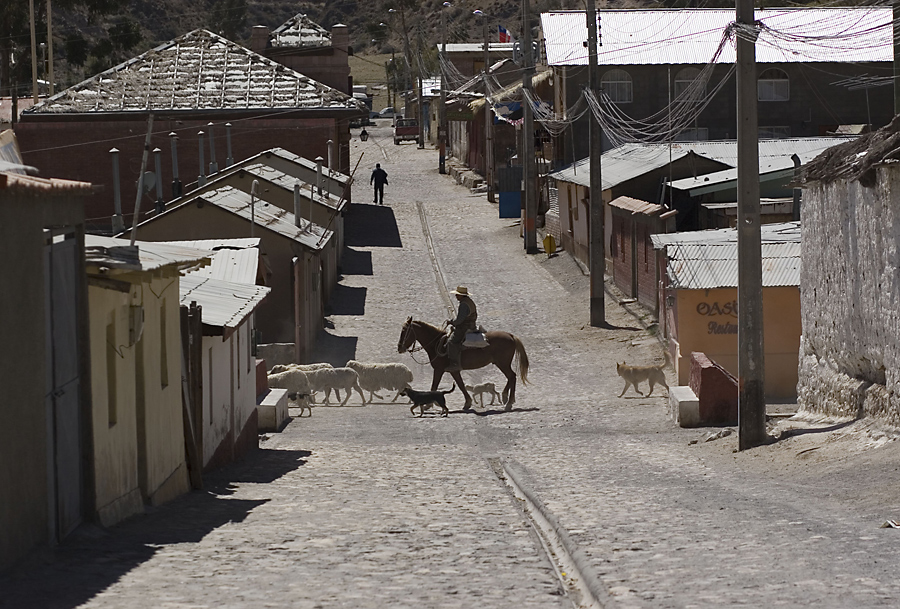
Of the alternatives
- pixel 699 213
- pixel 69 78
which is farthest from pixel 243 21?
pixel 699 213

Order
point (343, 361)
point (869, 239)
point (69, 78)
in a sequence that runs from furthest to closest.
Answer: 1. point (69, 78)
2. point (343, 361)
3. point (869, 239)

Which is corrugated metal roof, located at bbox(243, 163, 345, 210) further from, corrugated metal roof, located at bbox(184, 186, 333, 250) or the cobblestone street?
the cobblestone street

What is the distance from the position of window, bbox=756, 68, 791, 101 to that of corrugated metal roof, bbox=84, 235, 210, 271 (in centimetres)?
3685

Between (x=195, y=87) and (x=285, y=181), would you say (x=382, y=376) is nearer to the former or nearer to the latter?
(x=285, y=181)

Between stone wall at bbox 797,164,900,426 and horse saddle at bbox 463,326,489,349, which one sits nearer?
stone wall at bbox 797,164,900,426

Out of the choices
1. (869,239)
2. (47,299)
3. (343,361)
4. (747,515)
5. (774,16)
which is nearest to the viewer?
(47,299)

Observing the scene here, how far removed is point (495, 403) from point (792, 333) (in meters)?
5.95

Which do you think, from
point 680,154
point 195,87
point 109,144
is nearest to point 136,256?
point 680,154

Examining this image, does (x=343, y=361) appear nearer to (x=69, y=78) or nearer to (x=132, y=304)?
(x=132, y=304)

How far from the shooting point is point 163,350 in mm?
12656

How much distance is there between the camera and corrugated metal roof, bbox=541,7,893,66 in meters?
44.9

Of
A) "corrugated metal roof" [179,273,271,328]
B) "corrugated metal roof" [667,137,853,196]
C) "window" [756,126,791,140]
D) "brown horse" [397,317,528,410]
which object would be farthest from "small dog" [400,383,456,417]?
"window" [756,126,791,140]

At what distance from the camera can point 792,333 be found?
23.2m

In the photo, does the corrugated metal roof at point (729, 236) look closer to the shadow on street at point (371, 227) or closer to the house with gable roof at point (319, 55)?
the shadow on street at point (371, 227)
